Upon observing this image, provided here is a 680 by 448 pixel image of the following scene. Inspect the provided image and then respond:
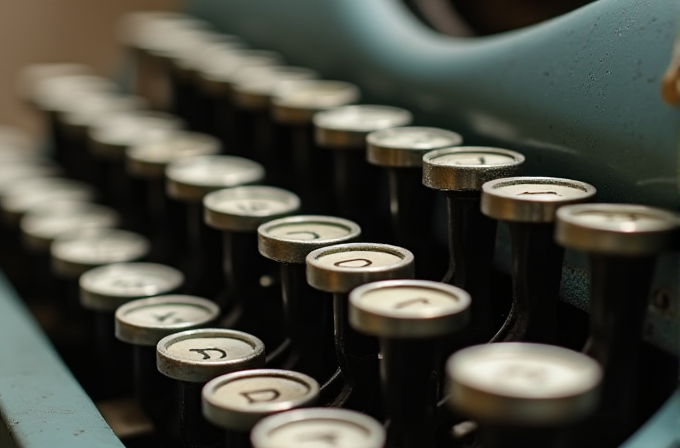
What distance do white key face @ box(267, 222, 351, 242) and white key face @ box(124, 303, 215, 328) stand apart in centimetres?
18

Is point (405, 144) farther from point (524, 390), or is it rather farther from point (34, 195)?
point (34, 195)

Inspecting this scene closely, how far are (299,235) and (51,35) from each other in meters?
2.44

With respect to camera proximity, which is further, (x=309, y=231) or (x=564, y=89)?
(x=309, y=231)

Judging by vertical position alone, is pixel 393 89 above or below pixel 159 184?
above

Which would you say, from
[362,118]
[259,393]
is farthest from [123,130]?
[259,393]

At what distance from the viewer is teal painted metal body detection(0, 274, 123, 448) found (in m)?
1.15

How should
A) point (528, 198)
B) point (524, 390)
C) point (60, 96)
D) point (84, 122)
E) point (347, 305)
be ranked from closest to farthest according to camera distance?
point (524, 390) → point (528, 198) → point (347, 305) → point (84, 122) → point (60, 96)

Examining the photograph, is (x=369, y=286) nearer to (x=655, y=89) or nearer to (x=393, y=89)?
(x=655, y=89)

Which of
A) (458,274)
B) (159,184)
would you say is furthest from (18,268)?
(458,274)

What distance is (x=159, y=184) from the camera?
2.01 m

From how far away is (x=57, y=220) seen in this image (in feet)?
6.88

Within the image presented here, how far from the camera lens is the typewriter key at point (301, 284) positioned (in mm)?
1271

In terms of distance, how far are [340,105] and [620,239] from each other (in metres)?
0.90

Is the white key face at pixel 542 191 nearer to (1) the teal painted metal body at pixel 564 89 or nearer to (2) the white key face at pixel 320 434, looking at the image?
(1) the teal painted metal body at pixel 564 89
